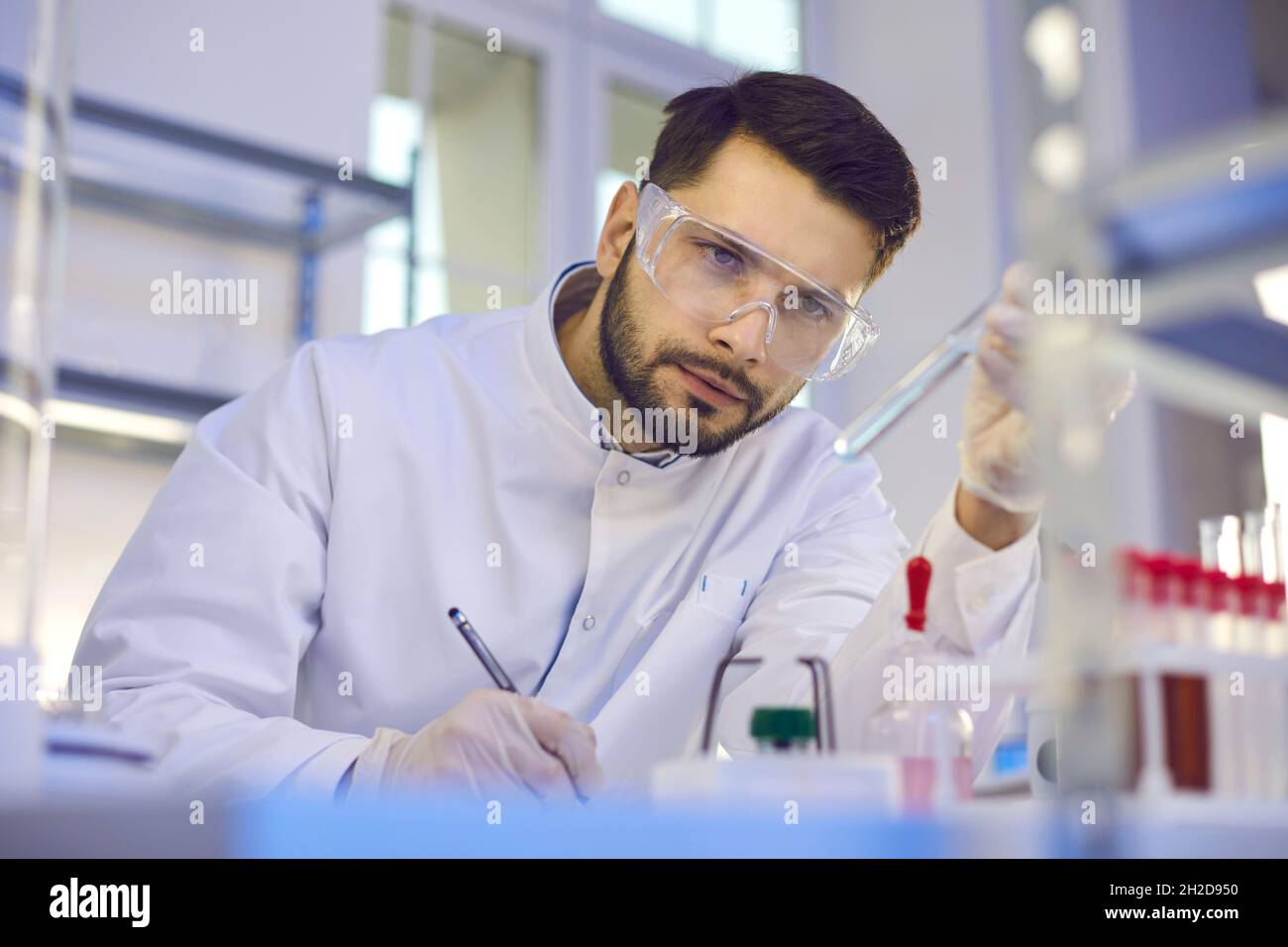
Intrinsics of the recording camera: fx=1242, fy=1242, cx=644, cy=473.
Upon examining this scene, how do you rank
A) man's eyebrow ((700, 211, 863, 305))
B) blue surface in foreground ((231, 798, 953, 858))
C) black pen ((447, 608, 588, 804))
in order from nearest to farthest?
blue surface in foreground ((231, 798, 953, 858))
black pen ((447, 608, 588, 804))
man's eyebrow ((700, 211, 863, 305))

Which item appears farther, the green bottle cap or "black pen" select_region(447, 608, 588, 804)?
"black pen" select_region(447, 608, 588, 804)

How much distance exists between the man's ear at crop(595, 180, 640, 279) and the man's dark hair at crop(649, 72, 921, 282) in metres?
0.06

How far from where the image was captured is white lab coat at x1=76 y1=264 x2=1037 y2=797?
1.29 meters

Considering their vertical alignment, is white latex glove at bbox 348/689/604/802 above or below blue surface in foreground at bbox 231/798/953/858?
below

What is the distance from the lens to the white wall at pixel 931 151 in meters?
3.51

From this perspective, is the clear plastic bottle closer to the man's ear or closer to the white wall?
the man's ear

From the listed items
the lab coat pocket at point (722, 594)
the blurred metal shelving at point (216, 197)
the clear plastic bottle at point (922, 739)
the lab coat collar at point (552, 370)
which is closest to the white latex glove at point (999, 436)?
the clear plastic bottle at point (922, 739)

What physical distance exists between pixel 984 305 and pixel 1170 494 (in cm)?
107

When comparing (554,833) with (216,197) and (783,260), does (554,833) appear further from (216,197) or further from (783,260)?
(216,197)

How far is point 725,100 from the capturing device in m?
1.63

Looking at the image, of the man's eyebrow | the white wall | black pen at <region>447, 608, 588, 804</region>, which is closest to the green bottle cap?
black pen at <region>447, 608, 588, 804</region>

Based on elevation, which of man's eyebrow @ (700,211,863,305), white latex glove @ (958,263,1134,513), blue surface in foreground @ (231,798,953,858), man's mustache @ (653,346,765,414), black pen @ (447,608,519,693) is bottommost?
blue surface in foreground @ (231,798,953,858)

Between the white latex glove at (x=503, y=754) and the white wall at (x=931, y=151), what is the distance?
2.57 metres

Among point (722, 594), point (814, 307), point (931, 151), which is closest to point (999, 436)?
point (814, 307)
